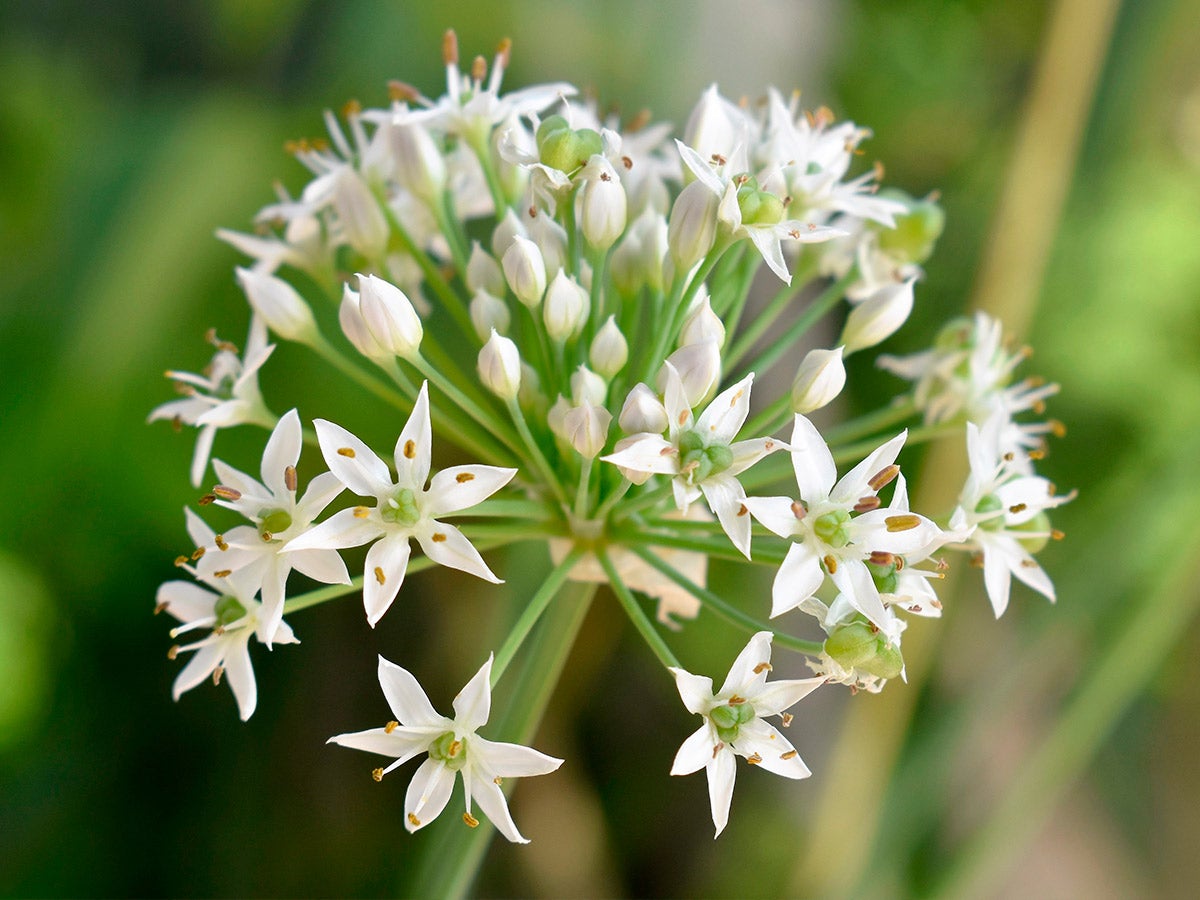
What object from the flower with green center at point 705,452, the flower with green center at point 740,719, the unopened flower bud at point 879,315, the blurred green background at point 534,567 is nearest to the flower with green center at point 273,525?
the flower with green center at point 705,452

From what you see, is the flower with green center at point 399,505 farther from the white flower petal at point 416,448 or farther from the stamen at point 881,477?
the stamen at point 881,477

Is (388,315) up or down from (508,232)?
down

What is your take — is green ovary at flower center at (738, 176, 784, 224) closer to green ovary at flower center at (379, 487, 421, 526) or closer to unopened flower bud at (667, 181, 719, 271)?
unopened flower bud at (667, 181, 719, 271)

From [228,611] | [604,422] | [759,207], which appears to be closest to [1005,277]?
[759,207]

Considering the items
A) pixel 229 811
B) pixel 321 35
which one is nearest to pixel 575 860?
pixel 229 811

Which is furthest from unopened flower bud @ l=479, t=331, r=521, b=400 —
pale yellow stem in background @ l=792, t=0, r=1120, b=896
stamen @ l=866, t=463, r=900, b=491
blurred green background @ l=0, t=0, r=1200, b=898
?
pale yellow stem in background @ l=792, t=0, r=1120, b=896

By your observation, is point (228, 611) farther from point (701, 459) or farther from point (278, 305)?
point (701, 459)
